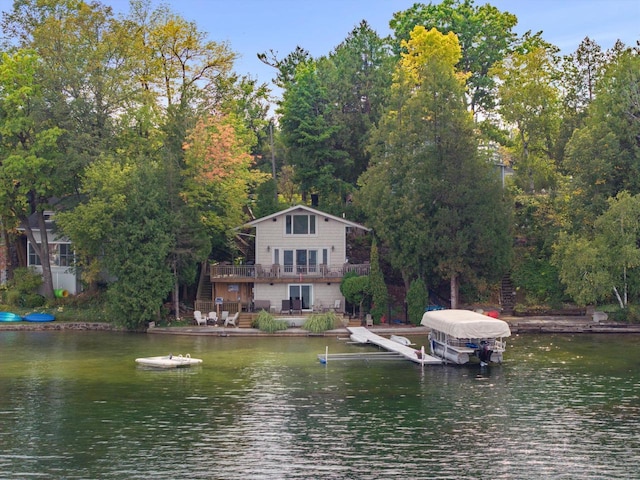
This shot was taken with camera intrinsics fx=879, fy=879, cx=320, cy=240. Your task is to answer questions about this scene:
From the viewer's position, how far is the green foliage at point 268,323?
54000 millimetres

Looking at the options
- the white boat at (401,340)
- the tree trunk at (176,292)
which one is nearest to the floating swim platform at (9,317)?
the tree trunk at (176,292)

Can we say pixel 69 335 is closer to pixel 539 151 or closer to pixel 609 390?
pixel 609 390

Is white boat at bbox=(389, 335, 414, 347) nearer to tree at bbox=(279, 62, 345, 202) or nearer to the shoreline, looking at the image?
the shoreline

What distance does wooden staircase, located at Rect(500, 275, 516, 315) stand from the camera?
5973cm

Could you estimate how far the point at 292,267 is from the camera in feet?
193

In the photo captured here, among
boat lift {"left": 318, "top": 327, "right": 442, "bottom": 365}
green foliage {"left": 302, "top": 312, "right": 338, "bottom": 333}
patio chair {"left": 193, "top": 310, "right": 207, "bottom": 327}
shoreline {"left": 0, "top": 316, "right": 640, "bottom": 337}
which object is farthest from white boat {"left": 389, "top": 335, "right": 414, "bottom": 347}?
patio chair {"left": 193, "top": 310, "right": 207, "bottom": 327}

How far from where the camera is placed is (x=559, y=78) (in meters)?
73.1

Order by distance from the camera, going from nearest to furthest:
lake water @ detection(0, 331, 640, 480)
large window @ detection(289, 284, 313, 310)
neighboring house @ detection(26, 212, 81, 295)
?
1. lake water @ detection(0, 331, 640, 480)
2. large window @ detection(289, 284, 313, 310)
3. neighboring house @ detection(26, 212, 81, 295)

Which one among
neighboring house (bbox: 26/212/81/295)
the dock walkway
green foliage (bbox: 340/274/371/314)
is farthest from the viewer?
neighboring house (bbox: 26/212/81/295)

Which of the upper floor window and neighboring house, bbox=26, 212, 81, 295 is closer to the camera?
the upper floor window

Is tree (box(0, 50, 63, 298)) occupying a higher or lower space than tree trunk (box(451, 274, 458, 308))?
higher

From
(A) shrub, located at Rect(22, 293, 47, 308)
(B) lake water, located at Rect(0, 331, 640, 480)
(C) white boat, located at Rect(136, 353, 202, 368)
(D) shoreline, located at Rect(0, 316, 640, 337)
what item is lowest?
(B) lake water, located at Rect(0, 331, 640, 480)

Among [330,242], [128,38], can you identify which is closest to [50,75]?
[128,38]

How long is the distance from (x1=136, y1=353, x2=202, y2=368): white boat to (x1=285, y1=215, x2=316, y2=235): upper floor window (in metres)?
18.4
